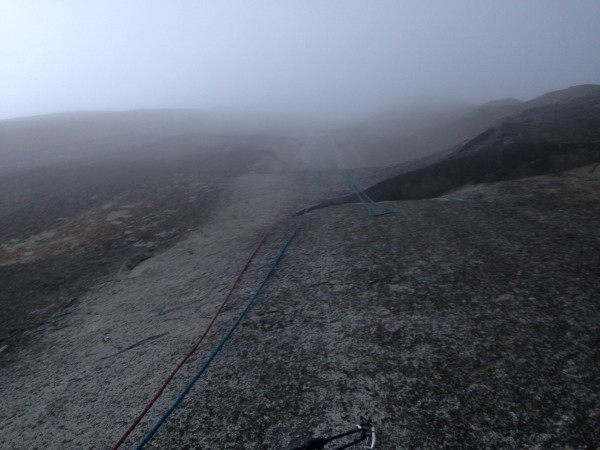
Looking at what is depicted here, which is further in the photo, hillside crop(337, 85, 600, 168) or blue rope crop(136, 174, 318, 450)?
hillside crop(337, 85, 600, 168)

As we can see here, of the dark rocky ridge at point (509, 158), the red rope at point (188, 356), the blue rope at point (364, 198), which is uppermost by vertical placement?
the dark rocky ridge at point (509, 158)

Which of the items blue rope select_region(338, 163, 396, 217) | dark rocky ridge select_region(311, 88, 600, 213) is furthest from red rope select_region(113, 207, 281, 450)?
dark rocky ridge select_region(311, 88, 600, 213)

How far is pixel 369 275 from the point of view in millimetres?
4293

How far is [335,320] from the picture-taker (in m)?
3.59

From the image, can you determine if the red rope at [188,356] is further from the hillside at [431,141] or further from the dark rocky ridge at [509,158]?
the hillside at [431,141]

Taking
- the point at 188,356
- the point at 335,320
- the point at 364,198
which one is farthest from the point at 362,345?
the point at 364,198

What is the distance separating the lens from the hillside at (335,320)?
2545 mm

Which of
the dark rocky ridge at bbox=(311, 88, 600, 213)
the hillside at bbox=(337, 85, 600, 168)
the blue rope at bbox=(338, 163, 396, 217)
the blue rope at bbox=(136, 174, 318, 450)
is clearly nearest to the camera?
the blue rope at bbox=(136, 174, 318, 450)

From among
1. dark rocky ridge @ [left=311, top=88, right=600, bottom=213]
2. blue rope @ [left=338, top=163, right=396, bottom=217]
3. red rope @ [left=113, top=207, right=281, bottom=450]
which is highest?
dark rocky ridge @ [left=311, top=88, right=600, bottom=213]

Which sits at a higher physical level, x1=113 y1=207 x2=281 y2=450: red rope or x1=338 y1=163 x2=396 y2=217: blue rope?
x1=338 y1=163 x2=396 y2=217: blue rope

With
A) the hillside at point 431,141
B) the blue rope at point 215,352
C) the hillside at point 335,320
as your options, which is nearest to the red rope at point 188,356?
the hillside at point 335,320

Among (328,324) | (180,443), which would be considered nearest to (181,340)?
(180,443)

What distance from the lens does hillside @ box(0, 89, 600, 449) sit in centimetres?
254

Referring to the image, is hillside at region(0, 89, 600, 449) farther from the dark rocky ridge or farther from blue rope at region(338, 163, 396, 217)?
blue rope at region(338, 163, 396, 217)
